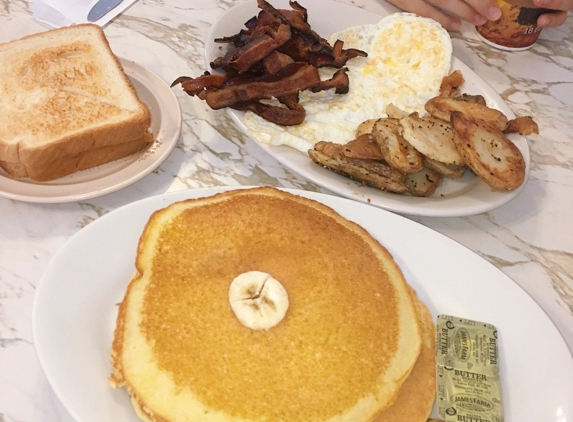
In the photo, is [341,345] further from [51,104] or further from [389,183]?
[51,104]

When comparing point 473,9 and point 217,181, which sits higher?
point 473,9

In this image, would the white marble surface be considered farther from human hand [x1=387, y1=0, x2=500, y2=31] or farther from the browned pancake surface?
the browned pancake surface

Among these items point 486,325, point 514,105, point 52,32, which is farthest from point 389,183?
point 52,32

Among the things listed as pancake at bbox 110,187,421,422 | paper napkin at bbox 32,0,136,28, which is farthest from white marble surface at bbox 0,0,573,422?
pancake at bbox 110,187,421,422

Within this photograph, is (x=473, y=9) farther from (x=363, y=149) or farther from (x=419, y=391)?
(x=419, y=391)

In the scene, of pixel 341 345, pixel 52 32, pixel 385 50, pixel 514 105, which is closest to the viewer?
pixel 341 345

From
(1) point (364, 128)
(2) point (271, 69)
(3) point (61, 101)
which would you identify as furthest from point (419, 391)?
(3) point (61, 101)
